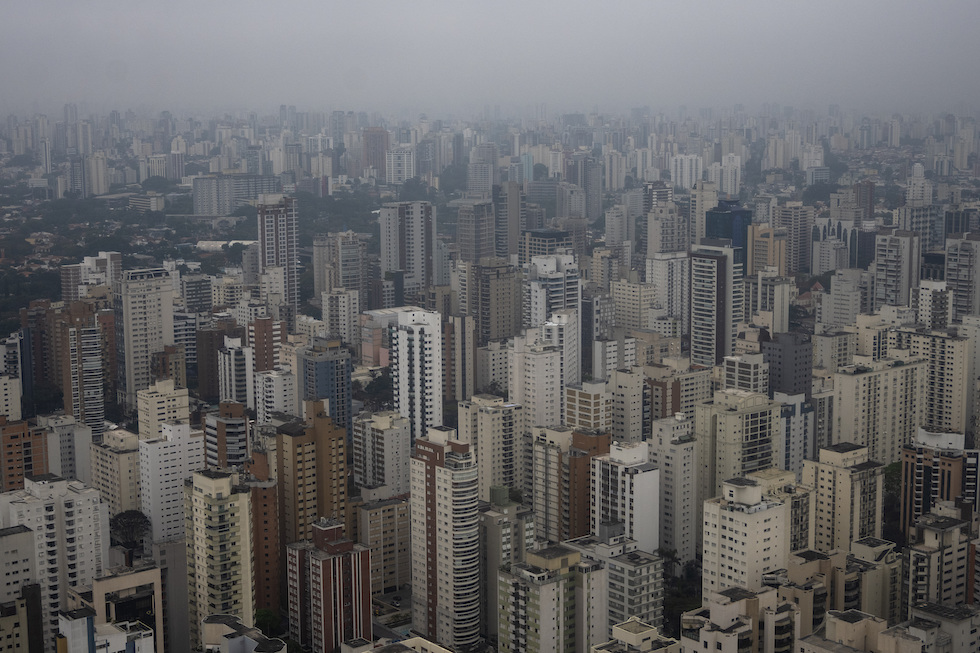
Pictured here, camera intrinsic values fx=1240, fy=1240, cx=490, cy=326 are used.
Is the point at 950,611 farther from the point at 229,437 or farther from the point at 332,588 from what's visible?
the point at 229,437

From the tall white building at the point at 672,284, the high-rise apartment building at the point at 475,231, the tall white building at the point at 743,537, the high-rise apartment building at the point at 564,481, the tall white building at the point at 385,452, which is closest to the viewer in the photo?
the tall white building at the point at 743,537

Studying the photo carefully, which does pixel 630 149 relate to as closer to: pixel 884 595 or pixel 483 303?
pixel 483 303

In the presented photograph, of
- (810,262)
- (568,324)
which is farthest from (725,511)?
(810,262)

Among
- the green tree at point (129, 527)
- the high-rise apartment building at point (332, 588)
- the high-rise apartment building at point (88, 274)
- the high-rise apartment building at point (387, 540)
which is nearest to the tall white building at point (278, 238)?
the high-rise apartment building at point (88, 274)

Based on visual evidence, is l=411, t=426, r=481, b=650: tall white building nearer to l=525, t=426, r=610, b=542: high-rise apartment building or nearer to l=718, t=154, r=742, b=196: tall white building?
l=525, t=426, r=610, b=542: high-rise apartment building

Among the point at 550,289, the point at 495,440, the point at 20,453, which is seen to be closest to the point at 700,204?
the point at 550,289

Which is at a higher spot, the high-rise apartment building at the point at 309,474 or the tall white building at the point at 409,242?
the tall white building at the point at 409,242

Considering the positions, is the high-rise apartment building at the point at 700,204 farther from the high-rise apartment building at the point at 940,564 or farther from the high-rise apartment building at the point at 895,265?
the high-rise apartment building at the point at 940,564
